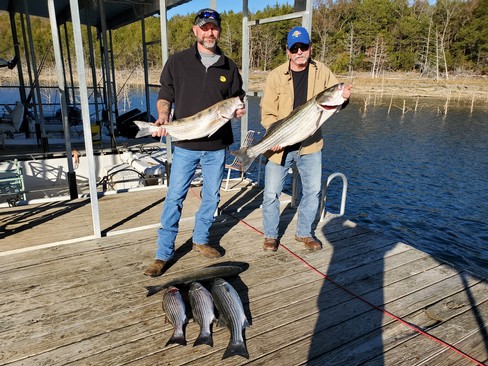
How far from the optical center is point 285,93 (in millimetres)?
3896

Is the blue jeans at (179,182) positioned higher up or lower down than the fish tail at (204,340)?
higher up

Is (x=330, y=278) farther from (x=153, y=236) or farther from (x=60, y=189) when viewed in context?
(x=60, y=189)

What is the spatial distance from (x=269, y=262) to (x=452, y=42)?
78.4 meters

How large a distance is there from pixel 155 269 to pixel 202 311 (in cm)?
98

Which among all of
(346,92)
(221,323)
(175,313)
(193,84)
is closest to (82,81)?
(193,84)

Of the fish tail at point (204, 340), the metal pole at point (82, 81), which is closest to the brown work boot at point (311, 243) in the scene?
the fish tail at point (204, 340)

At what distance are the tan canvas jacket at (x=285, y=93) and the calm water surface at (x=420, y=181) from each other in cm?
643

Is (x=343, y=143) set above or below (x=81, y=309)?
below

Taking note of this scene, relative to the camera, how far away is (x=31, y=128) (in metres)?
12.9

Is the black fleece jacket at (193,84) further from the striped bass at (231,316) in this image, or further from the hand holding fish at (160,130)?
the striped bass at (231,316)

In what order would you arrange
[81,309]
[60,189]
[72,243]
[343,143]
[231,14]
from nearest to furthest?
[81,309]
[72,243]
[60,189]
[343,143]
[231,14]

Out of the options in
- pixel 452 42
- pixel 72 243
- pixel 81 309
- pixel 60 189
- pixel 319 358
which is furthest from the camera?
pixel 452 42

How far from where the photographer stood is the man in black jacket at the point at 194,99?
3.52m

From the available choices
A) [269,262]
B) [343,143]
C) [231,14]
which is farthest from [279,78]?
[231,14]
